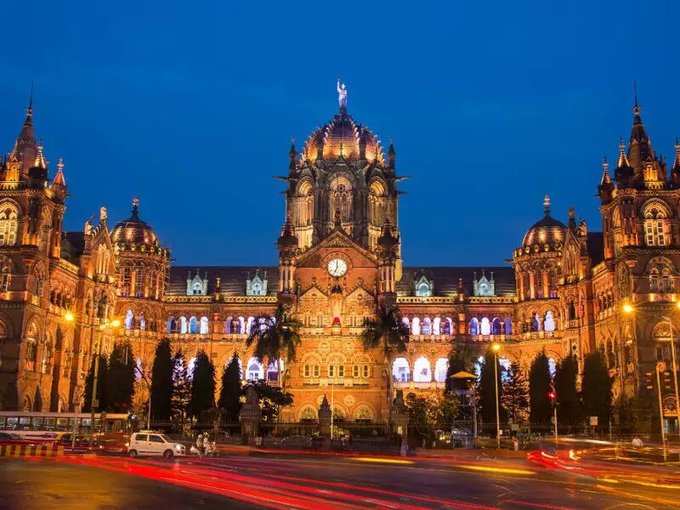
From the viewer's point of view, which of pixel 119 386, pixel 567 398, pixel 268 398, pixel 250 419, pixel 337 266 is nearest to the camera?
pixel 250 419

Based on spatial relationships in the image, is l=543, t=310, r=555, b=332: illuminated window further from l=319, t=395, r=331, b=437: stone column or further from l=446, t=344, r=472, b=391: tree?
l=319, t=395, r=331, b=437: stone column

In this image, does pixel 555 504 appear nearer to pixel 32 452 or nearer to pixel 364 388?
pixel 32 452

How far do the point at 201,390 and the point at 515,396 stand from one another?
33800mm

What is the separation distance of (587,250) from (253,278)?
4716 cm

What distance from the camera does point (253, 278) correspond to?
113 m

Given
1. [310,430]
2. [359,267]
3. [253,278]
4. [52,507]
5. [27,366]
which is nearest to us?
[52,507]

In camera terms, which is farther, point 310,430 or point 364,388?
point 364,388

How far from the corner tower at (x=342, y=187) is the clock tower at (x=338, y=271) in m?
0.14

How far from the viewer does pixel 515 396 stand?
279ft

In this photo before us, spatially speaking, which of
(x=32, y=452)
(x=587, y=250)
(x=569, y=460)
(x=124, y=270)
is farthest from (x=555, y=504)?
(x=124, y=270)

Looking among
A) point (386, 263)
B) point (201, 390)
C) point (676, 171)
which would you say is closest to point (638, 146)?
point (676, 171)

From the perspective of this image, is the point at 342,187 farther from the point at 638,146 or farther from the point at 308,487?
the point at 308,487

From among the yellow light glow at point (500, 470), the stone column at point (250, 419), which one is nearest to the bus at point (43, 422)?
the stone column at point (250, 419)

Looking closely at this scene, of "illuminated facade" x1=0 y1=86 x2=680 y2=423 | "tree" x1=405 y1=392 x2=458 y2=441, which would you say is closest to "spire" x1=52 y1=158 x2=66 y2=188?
"illuminated facade" x1=0 y1=86 x2=680 y2=423
